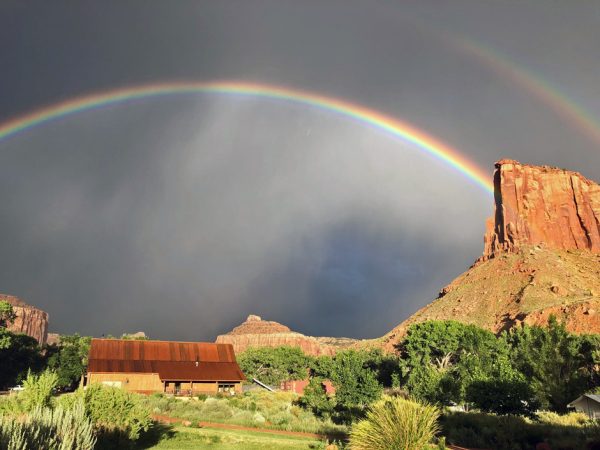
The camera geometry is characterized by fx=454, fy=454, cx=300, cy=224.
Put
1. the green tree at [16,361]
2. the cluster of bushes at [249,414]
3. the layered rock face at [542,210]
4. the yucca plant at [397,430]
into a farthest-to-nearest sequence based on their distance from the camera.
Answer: the layered rock face at [542,210]
the green tree at [16,361]
the cluster of bushes at [249,414]
the yucca plant at [397,430]

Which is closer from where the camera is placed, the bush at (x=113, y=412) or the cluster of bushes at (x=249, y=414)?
the bush at (x=113, y=412)

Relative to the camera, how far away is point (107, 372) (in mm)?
49844

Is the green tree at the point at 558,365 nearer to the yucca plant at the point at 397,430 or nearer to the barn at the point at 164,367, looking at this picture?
the yucca plant at the point at 397,430

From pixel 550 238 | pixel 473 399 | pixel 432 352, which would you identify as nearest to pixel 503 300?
pixel 432 352

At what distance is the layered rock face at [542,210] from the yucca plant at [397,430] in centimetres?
12550

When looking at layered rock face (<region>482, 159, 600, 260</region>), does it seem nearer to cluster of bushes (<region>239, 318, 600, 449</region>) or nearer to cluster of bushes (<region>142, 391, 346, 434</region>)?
cluster of bushes (<region>239, 318, 600, 449</region>)

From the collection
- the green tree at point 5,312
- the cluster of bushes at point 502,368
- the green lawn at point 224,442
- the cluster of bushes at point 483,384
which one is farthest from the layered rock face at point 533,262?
the green tree at point 5,312

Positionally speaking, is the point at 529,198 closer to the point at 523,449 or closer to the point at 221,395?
the point at 221,395

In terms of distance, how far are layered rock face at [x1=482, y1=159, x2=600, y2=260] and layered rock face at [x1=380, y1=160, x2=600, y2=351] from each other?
268 mm

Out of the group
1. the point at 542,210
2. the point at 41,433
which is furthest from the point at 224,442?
the point at 542,210

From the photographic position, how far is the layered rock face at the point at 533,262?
3462 inches

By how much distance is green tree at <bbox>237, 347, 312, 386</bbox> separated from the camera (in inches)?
3308

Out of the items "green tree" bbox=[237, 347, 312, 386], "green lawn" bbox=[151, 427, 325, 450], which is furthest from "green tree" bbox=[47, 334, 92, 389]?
"green lawn" bbox=[151, 427, 325, 450]

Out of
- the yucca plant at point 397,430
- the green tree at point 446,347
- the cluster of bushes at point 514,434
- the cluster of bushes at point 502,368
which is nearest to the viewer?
the yucca plant at point 397,430
